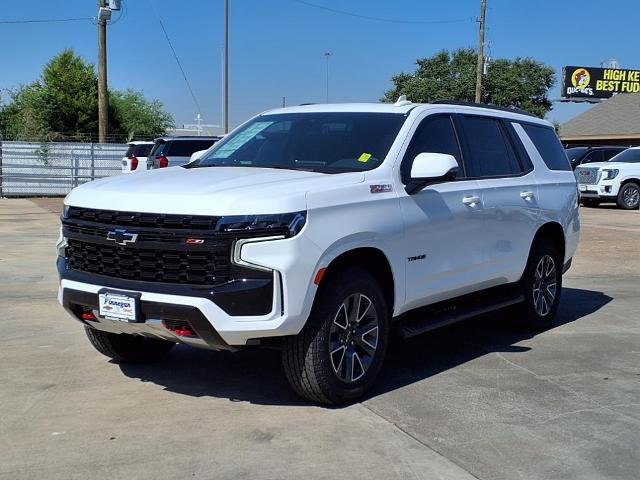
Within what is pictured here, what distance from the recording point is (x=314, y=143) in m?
5.77

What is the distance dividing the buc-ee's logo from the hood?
213ft

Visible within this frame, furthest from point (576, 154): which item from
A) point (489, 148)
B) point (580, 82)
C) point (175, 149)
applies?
point (580, 82)

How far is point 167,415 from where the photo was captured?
4777mm

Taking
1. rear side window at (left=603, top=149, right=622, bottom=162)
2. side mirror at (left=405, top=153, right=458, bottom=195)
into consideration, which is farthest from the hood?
rear side window at (left=603, top=149, right=622, bottom=162)

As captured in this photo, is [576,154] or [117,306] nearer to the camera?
[117,306]

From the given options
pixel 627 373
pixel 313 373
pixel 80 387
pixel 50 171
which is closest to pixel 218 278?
pixel 313 373

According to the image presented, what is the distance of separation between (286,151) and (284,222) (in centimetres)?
149

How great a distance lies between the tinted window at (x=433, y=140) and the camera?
18.3 feet

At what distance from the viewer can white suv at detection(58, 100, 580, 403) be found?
442 cm

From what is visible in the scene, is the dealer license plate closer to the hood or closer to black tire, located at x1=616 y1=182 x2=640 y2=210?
the hood

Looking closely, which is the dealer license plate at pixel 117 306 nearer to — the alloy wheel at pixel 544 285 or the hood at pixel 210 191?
the hood at pixel 210 191

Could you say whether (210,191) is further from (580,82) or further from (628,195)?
(580,82)

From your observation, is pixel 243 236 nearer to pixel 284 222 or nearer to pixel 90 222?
pixel 284 222

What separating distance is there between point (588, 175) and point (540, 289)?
17.2 meters
